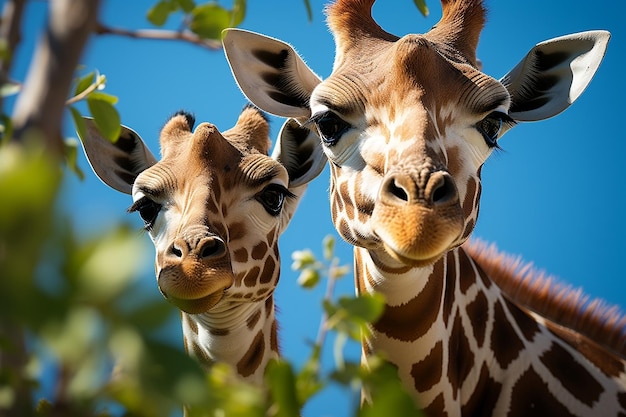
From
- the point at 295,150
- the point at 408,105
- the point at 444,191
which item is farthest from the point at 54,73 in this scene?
the point at 295,150

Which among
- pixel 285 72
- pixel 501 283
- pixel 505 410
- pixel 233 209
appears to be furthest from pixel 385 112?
pixel 501 283

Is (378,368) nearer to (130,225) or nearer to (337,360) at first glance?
(337,360)

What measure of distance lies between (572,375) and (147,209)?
271cm

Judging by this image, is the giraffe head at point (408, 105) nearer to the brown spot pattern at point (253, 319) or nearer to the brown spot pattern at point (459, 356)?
the brown spot pattern at point (459, 356)

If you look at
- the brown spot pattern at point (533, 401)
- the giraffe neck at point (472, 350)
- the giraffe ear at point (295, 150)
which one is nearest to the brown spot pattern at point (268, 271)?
the giraffe neck at point (472, 350)

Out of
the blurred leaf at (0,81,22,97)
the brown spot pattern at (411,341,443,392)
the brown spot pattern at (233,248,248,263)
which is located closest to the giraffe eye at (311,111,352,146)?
the brown spot pattern at (233,248,248,263)

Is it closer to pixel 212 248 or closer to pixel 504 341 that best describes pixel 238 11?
pixel 212 248

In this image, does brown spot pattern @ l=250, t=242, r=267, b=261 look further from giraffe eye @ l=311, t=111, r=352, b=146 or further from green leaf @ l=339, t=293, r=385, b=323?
green leaf @ l=339, t=293, r=385, b=323

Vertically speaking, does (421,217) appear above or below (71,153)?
above

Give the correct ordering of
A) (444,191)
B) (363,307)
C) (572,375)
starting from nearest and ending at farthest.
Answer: (363,307) < (444,191) < (572,375)

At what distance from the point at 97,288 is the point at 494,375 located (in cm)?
374

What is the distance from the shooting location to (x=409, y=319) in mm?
3891

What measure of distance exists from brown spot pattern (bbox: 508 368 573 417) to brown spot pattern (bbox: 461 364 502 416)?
0.10 m

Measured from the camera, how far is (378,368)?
134 centimetres
